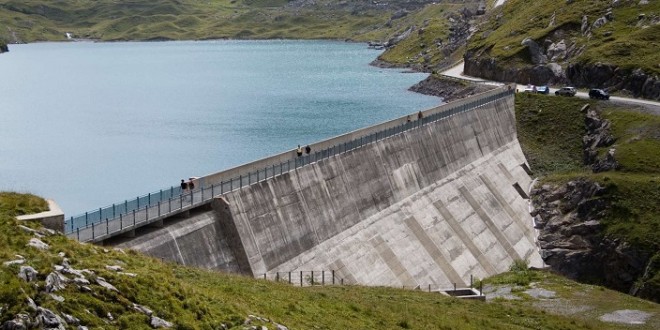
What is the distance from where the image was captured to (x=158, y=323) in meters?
24.0

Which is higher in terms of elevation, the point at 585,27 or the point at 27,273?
the point at 585,27

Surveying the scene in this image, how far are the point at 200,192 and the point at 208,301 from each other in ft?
56.9

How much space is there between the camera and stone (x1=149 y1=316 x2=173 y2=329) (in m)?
23.8

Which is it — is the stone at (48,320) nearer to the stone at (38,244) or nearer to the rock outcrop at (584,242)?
the stone at (38,244)

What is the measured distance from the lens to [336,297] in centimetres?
3806

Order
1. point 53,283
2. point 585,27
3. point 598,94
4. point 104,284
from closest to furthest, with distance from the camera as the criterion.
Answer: point 53,283 < point 104,284 < point 598,94 < point 585,27

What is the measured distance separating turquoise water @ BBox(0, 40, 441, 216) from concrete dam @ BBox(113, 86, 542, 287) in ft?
94.2

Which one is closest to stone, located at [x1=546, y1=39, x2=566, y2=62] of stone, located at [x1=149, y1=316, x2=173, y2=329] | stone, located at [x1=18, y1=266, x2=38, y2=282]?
stone, located at [x1=149, y1=316, x2=173, y2=329]

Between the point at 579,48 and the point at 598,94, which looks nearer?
the point at 598,94

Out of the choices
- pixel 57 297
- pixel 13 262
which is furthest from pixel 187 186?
pixel 57 297

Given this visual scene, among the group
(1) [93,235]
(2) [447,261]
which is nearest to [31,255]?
(1) [93,235]

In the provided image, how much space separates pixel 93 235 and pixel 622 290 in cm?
4495

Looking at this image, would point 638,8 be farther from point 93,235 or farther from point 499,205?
point 93,235

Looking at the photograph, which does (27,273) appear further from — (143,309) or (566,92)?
(566,92)
